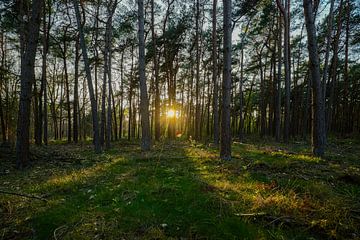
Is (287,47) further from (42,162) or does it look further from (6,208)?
(6,208)

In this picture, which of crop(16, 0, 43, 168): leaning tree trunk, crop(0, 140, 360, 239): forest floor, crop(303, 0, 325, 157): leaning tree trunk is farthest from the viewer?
crop(303, 0, 325, 157): leaning tree trunk

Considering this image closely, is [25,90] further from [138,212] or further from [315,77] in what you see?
[315,77]

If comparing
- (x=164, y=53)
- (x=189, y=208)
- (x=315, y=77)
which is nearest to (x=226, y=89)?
(x=315, y=77)

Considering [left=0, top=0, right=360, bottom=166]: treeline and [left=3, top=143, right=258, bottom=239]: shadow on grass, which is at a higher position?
[left=0, top=0, right=360, bottom=166]: treeline

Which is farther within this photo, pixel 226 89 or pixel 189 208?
pixel 226 89

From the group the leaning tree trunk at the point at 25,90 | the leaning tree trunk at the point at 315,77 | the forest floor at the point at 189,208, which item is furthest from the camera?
the leaning tree trunk at the point at 315,77

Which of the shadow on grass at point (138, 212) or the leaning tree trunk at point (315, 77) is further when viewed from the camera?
the leaning tree trunk at point (315, 77)

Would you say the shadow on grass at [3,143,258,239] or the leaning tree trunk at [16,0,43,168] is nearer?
the shadow on grass at [3,143,258,239]

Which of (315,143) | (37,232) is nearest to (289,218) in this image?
(37,232)

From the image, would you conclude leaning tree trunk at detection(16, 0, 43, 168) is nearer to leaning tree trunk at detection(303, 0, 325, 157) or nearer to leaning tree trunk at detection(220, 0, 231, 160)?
leaning tree trunk at detection(220, 0, 231, 160)

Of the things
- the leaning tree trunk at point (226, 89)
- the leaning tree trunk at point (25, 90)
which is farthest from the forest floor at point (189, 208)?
the leaning tree trunk at point (25, 90)

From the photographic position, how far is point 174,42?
2373cm

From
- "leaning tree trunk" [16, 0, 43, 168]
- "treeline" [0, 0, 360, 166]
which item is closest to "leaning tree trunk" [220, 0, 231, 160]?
"treeline" [0, 0, 360, 166]

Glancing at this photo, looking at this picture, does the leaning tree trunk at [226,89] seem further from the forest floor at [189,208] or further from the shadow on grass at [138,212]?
the shadow on grass at [138,212]
